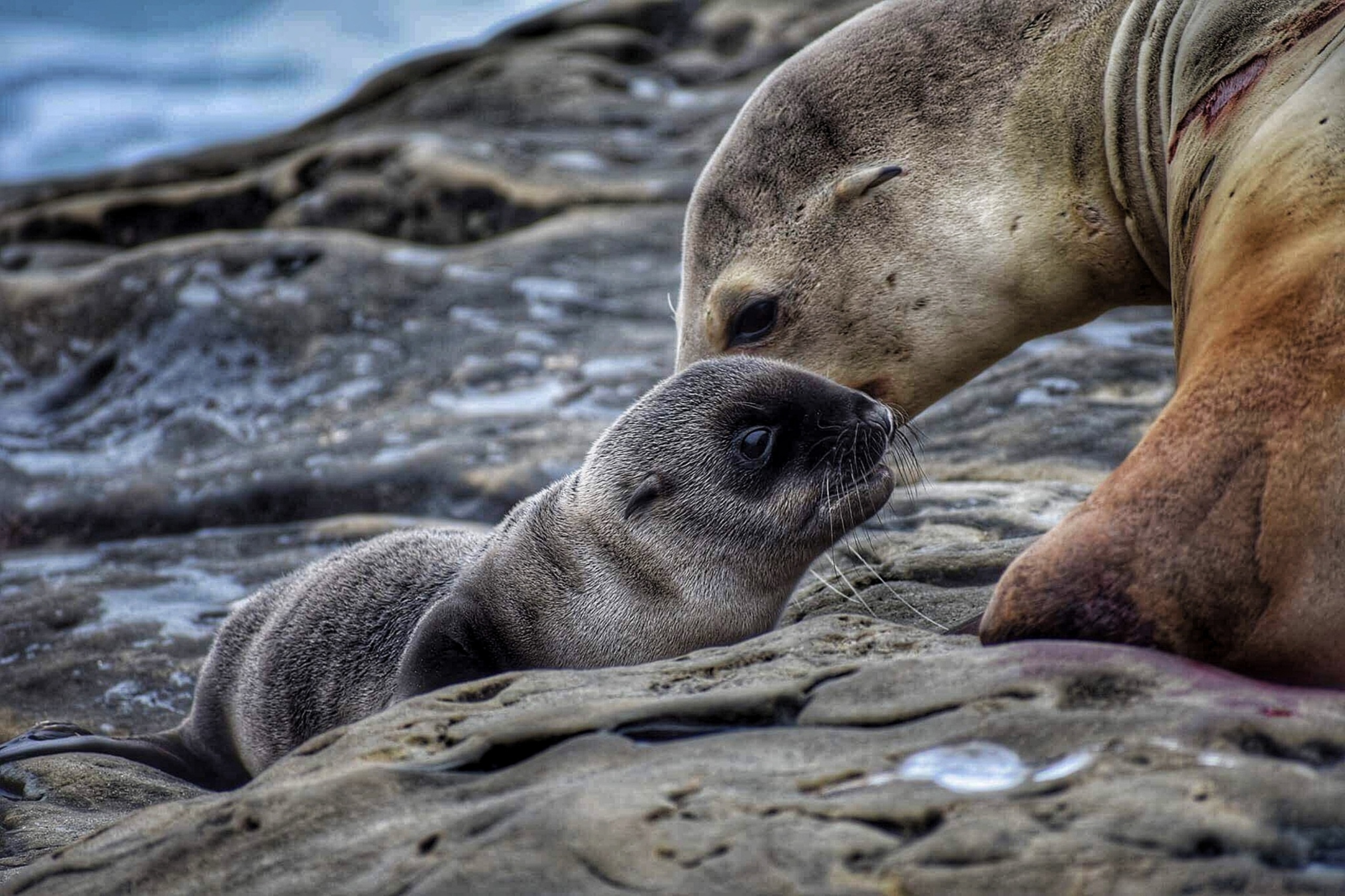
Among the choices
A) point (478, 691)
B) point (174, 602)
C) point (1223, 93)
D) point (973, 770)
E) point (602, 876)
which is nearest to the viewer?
point (602, 876)

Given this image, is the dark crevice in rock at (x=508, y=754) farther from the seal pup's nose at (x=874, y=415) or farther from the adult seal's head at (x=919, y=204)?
the adult seal's head at (x=919, y=204)

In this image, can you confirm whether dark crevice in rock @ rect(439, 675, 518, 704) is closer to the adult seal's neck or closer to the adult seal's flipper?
the adult seal's flipper

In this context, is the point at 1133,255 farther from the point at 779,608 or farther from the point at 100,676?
the point at 100,676

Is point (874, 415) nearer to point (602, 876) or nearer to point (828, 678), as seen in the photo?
point (828, 678)

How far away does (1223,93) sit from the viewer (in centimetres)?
310

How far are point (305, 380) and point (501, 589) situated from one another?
5.10 meters

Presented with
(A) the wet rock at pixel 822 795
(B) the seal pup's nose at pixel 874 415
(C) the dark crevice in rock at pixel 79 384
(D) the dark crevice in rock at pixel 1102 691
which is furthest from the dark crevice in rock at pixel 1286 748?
(C) the dark crevice in rock at pixel 79 384

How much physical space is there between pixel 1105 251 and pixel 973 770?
216cm

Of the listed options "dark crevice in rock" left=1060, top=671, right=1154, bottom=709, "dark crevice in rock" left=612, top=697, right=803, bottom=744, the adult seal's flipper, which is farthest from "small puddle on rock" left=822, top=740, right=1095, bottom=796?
the adult seal's flipper

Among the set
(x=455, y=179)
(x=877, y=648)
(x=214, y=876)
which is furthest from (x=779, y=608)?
(x=455, y=179)

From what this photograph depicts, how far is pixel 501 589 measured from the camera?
370 cm

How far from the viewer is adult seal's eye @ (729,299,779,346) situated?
4.05 metres

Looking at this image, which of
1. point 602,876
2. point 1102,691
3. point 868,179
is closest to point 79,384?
point 868,179

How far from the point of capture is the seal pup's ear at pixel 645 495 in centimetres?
380
